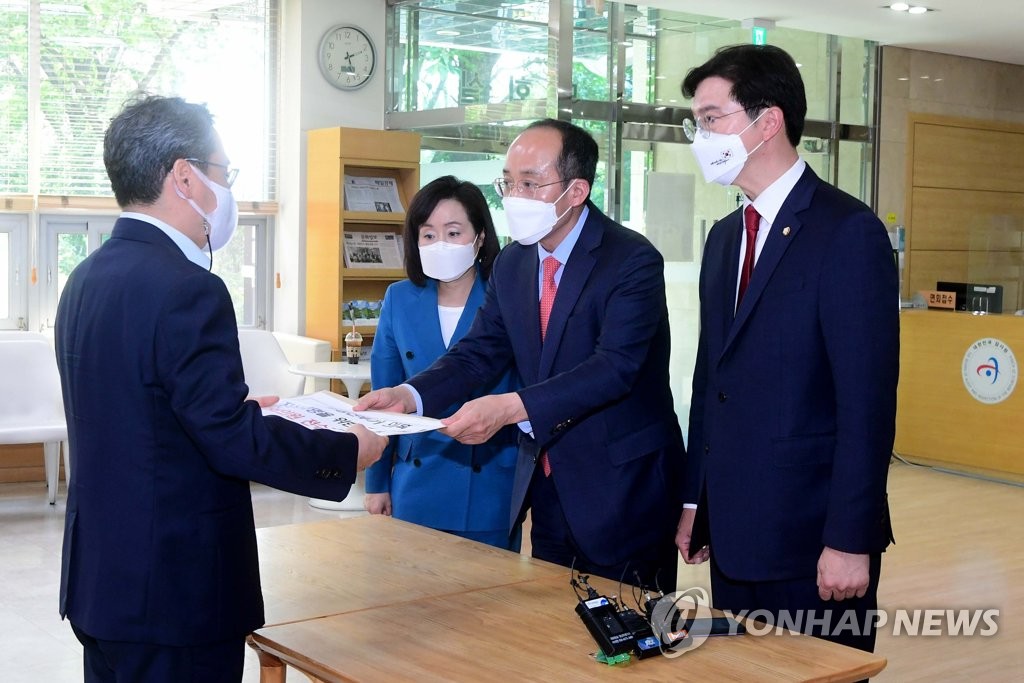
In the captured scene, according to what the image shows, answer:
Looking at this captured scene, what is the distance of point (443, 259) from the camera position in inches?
142

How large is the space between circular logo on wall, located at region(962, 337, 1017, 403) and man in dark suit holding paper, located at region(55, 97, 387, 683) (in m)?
7.53

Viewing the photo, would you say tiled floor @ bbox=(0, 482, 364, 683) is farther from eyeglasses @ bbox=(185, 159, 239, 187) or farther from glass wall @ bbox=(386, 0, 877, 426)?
glass wall @ bbox=(386, 0, 877, 426)

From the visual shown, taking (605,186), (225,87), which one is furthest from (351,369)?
(225,87)

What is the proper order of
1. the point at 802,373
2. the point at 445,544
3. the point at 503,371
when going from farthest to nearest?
the point at 503,371
the point at 445,544
the point at 802,373

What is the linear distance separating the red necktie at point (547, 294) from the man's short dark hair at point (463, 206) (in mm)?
543

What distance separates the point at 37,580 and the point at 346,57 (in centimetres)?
487

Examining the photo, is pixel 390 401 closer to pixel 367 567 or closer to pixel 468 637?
pixel 367 567

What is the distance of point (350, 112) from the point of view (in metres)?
9.31

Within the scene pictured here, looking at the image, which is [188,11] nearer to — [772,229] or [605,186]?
[605,186]

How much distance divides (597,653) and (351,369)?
219 inches

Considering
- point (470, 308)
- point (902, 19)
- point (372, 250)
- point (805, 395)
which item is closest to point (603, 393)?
point (805, 395)

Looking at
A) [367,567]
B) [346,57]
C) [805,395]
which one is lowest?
[367,567]

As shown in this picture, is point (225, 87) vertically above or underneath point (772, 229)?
above

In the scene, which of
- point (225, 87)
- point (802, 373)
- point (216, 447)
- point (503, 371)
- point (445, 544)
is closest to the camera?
point (216, 447)
